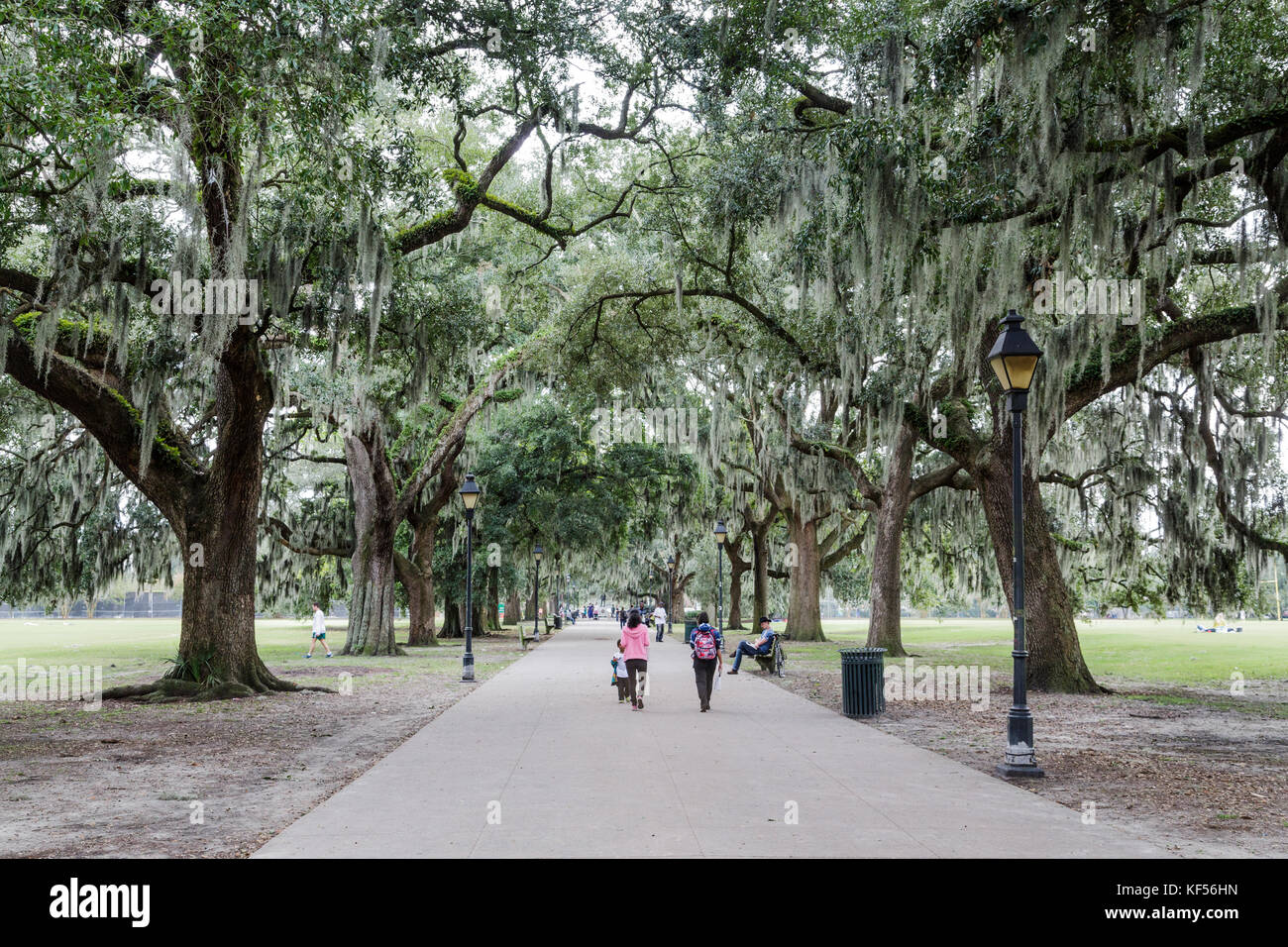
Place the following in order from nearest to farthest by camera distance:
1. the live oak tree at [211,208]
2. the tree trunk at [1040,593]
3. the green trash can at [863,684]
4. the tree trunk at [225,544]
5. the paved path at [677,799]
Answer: the paved path at [677,799], the live oak tree at [211,208], the green trash can at [863,684], the tree trunk at [225,544], the tree trunk at [1040,593]

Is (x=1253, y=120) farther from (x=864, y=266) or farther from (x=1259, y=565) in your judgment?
(x=1259, y=565)

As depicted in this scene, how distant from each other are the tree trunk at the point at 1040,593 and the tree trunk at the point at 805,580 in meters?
15.9

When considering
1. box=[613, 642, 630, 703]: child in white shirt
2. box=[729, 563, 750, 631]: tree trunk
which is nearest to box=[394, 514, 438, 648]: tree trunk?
box=[729, 563, 750, 631]: tree trunk

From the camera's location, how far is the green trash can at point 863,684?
12.7 m

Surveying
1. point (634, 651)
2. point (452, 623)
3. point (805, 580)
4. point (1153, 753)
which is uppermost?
point (634, 651)

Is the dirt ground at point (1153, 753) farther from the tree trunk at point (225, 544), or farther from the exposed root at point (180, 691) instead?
the tree trunk at point (225, 544)

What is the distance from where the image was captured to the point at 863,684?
41.6 ft

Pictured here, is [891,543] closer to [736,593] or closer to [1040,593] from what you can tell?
[1040,593]

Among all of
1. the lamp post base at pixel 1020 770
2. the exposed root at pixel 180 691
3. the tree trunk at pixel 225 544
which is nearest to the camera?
the lamp post base at pixel 1020 770

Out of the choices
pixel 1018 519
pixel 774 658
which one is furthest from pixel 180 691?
pixel 1018 519

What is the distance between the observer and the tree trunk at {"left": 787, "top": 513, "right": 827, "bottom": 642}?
32312 millimetres

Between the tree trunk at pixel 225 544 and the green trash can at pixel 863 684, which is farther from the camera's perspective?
the tree trunk at pixel 225 544

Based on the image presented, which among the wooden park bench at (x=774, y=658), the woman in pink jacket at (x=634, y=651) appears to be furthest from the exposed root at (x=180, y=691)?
the wooden park bench at (x=774, y=658)

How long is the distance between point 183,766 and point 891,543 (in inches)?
674
